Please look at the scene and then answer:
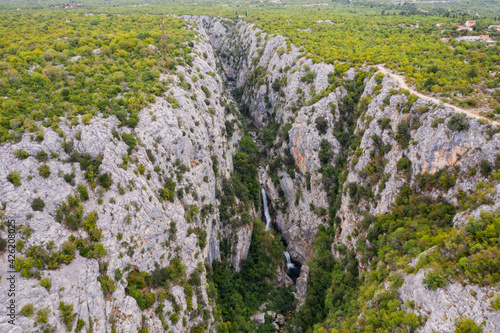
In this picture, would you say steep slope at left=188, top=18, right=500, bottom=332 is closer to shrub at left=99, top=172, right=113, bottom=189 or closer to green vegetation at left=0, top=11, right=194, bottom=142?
green vegetation at left=0, top=11, right=194, bottom=142

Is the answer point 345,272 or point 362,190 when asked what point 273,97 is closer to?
point 362,190

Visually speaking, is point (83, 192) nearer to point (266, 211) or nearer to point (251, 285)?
point (251, 285)

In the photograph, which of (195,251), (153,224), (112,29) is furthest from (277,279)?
(112,29)

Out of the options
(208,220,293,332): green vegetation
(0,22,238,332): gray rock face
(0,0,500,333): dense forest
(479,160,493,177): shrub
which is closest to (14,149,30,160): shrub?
(0,0,500,333): dense forest

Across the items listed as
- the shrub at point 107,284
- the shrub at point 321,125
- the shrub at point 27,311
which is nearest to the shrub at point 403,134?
the shrub at point 321,125

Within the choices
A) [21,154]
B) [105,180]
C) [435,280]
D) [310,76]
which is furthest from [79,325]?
[310,76]
